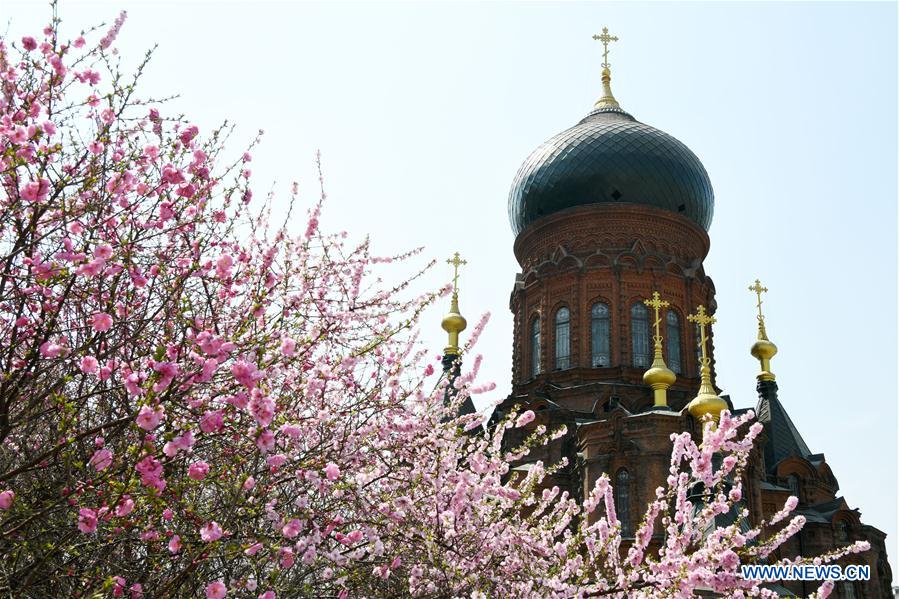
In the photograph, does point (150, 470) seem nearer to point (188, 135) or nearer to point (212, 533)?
point (212, 533)

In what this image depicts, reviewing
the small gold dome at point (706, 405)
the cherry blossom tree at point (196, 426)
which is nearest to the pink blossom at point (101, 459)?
the cherry blossom tree at point (196, 426)

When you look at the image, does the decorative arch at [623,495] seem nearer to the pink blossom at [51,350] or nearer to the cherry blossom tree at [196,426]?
the cherry blossom tree at [196,426]

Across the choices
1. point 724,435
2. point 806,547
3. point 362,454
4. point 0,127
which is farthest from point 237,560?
point 806,547

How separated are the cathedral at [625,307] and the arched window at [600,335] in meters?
0.03

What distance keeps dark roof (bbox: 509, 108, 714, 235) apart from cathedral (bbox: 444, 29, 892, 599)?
35 mm

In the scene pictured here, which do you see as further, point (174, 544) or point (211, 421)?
point (174, 544)

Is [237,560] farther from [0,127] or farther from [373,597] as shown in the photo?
[0,127]

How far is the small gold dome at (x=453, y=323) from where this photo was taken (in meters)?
28.5

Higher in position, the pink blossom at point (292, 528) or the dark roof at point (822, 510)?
the dark roof at point (822, 510)

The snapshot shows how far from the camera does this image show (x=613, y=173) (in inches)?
1020

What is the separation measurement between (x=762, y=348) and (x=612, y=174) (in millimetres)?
7920

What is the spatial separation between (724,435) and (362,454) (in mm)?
3590

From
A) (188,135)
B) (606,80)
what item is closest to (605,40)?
(606,80)

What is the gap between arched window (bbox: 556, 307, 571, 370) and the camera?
2488 centimetres
